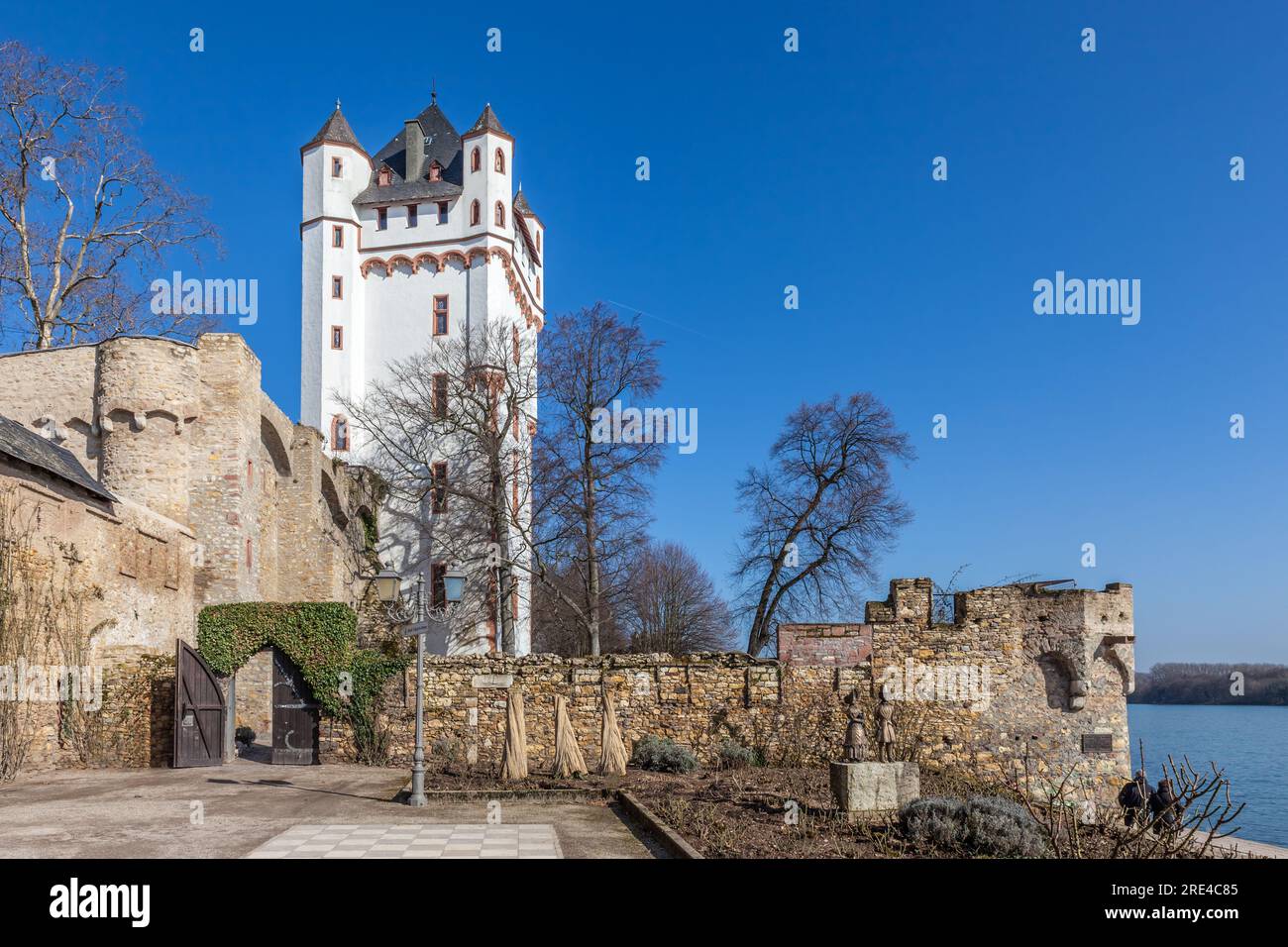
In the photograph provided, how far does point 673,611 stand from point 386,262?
2098 cm

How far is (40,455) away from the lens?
59.7 ft

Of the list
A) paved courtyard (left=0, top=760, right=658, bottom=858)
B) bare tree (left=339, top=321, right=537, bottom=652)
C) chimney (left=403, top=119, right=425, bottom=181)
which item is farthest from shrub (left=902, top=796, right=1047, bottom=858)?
chimney (left=403, top=119, right=425, bottom=181)

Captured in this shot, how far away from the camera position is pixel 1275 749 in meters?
58.2

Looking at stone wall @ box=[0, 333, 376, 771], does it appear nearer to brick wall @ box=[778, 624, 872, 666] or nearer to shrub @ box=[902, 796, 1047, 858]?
brick wall @ box=[778, 624, 872, 666]

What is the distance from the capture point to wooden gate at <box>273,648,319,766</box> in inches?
761

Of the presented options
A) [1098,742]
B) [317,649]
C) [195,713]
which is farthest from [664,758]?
[1098,742]

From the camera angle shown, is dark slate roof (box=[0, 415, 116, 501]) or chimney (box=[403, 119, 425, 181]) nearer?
dark slate roof (box=[0, 415, 116, 501])

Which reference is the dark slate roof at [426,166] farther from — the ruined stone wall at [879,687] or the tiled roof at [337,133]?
the ruined stone wall at [879,687]

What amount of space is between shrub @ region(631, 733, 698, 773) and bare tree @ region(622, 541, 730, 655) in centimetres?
2647

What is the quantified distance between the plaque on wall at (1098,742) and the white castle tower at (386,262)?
24.9m
